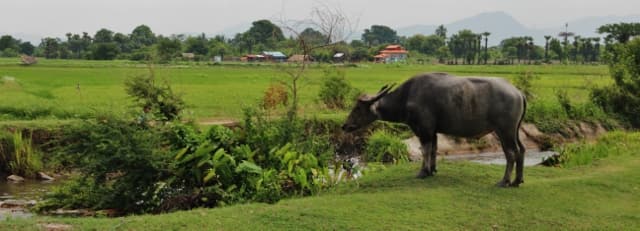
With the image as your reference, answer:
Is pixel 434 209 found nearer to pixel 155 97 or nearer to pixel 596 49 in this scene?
pixel 155 97

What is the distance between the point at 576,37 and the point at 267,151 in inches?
3185

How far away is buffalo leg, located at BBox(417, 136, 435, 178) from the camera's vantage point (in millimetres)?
8422

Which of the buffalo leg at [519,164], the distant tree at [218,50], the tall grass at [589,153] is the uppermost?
the distant tree at [218,50]

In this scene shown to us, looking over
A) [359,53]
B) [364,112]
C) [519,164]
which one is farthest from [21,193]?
[359,53]

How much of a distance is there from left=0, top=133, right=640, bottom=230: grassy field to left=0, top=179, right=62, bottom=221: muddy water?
127 inches

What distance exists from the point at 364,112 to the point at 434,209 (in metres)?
2.18

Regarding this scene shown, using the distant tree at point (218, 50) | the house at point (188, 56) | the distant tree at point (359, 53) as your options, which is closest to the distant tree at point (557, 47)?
the distant tree at point (359, 53)

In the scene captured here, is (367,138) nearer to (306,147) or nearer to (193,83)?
(306,147)

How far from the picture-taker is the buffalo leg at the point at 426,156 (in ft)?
27.6

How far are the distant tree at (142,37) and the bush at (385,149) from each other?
6221 cm

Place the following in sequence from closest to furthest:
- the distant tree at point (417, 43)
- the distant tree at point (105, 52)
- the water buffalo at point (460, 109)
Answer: the water buffalo at point (460, 109) → the distant tree at point (105, 52) → the distant tree at point (417, 43)

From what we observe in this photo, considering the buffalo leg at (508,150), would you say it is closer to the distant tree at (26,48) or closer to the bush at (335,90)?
the bush at (335,90)

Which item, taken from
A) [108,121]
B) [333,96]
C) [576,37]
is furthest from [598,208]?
[576,37]

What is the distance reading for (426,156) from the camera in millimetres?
8477
